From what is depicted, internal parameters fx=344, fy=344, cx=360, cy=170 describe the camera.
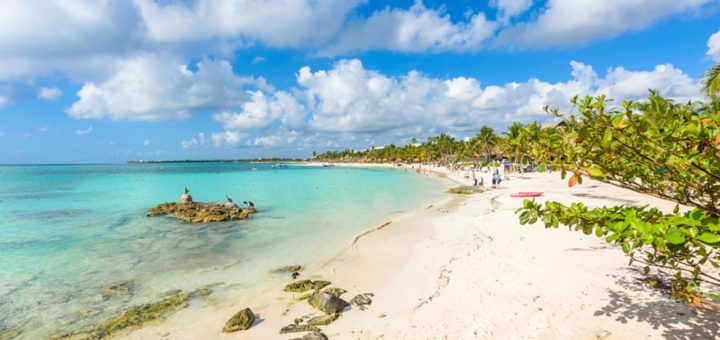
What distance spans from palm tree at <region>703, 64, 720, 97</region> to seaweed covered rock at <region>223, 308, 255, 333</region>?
26781mm

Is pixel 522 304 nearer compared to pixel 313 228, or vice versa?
pixel 522 304

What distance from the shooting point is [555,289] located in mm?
7527

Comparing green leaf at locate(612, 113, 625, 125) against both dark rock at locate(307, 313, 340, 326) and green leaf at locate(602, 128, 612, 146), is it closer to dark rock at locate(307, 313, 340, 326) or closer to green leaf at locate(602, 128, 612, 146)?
green leaf at locate(602, 128, 612, 146)

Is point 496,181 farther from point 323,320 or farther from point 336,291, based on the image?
point 323,320

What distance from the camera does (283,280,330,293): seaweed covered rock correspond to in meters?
9.59

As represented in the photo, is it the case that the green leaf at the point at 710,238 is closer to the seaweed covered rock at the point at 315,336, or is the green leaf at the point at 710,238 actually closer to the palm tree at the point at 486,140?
the seaweed covered rock at the point at 315,336

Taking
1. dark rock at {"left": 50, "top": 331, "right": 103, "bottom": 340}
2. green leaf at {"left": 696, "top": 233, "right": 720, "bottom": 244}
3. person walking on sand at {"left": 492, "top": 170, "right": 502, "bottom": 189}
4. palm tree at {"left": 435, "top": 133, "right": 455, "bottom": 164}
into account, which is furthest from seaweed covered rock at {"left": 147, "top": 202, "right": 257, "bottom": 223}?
palm tree at {"left": 435, "top": 133, "right": 455, "bottom": 164}

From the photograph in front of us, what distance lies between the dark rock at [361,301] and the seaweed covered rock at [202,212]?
643 inches

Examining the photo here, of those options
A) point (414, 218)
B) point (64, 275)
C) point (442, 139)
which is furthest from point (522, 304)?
point (442, 139)

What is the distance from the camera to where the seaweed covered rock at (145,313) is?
8.11 m

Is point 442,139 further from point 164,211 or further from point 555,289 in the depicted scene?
point 555,289

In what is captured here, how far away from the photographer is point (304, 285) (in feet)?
32.1

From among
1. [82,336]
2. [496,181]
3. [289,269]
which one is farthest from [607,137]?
[496,181]

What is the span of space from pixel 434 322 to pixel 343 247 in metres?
8.04
